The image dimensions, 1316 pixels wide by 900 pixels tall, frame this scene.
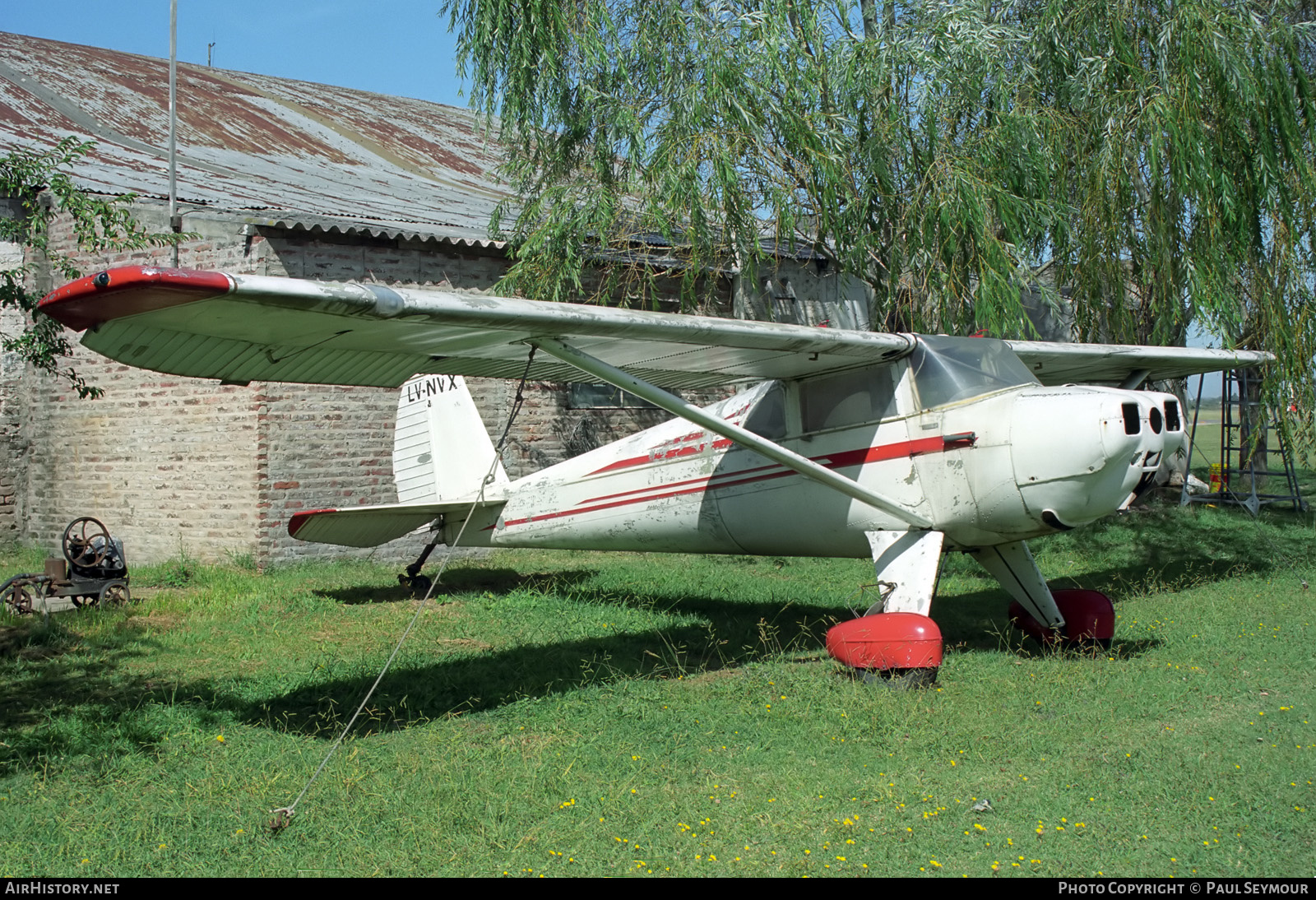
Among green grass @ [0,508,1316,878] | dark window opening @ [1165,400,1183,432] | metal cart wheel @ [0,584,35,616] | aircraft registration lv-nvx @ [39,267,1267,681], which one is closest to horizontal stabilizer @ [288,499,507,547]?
aircraft registration lv-nvx @ [39,267,1267,681]

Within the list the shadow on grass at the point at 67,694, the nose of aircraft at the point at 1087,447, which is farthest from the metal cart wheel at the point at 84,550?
the nose of aircraft at the point at 1087,447

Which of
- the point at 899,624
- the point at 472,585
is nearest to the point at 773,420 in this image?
the point at 899,624

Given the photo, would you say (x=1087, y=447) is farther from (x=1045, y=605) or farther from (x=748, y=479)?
(x=748, y=479)

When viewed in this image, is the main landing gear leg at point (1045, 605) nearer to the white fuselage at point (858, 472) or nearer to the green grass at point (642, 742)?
the green grass at point (642, 742)

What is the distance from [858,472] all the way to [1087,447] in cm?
151

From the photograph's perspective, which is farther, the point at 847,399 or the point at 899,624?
the point at 847,399

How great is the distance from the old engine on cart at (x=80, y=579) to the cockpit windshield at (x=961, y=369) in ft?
23.0

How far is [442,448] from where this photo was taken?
32.1ft

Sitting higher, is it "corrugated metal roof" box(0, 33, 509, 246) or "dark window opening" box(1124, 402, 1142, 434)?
"corrugated metal roof" box(0, 33, 509, 246)

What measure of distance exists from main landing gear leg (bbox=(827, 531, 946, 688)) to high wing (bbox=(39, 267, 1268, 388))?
50.3 inches

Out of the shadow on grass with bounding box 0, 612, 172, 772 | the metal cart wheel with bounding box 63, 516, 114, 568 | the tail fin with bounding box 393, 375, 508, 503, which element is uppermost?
the tail fin with bounding box 393, 375, 508, 503

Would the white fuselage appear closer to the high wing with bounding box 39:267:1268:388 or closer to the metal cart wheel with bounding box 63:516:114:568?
the high wing with bounding box 39:267:1268:388

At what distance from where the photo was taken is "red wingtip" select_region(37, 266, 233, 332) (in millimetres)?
4105

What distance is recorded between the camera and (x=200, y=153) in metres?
15.2
